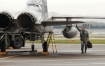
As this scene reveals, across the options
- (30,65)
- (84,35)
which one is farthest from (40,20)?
(30,65)

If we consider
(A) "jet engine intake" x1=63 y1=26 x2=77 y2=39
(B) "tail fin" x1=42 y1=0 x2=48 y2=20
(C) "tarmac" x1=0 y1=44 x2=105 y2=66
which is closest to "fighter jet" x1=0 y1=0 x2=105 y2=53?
(B) "tail fin" x1=42 y1=0 x2=48 y2=20

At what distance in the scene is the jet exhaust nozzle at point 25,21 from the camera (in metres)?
20.6

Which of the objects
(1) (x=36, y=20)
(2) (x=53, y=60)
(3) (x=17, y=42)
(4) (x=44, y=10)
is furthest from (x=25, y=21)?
(3) (x=17, y=42)

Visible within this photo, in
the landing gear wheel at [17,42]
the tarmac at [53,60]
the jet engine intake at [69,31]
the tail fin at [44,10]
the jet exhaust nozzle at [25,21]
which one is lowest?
the tarmac at [53,60]

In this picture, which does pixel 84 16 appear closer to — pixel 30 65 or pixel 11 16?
pixel 11 16

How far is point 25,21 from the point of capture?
20.8 metres

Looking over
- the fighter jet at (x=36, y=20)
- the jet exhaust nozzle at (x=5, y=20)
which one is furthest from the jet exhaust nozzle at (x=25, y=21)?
the jet exhaust nozzle at (x=5, y=20)

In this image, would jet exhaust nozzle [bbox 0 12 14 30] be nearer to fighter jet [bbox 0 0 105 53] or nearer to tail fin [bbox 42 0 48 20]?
fighter jet [bbox 0 0 105 53]

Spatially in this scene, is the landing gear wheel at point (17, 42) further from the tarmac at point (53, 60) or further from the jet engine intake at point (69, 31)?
the tarmac at point (53, 60)

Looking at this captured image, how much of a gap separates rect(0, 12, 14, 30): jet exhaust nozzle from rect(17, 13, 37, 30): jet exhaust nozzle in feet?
1.95

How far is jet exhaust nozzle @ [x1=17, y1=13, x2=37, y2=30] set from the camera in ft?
67.5

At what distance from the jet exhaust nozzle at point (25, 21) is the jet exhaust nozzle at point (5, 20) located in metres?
0.59

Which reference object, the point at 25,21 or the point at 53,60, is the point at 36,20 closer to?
the point at 25,21

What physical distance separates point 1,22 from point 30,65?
5885 millimetres
